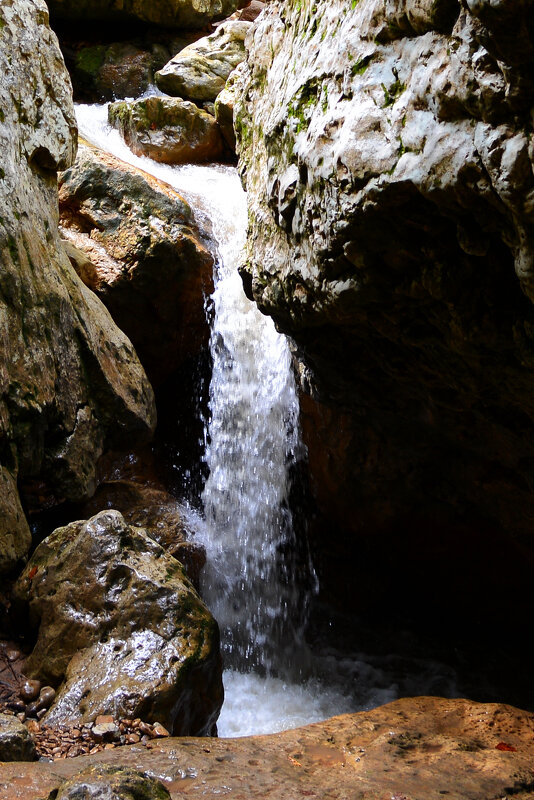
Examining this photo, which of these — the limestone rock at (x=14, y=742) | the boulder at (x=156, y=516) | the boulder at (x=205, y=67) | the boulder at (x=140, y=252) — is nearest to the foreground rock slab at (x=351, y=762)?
the limestone rock at (x=14, y=742)

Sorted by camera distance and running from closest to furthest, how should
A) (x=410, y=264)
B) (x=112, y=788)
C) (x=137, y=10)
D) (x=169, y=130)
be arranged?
(x=112, y=788) → (x=410, y=264) → (x=169, y=130) → (x=137, y=10)

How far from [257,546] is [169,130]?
7312 millimetres

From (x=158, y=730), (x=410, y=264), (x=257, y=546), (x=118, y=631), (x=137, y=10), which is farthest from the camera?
(x=137, y=10)

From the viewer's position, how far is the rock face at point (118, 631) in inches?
119

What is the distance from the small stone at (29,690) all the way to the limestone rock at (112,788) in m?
1.42

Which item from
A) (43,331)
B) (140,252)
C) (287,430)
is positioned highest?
(140,252)

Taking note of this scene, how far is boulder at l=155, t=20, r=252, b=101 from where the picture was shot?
11.1m

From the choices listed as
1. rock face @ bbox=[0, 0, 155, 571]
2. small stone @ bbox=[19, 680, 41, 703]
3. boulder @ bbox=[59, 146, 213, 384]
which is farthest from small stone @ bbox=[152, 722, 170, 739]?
boulder @ bbox=[59, 146, 213, 384]

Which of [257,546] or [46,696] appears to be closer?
[46,696]

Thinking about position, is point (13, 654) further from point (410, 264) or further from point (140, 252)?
point (140, 252)

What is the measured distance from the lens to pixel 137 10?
13.1 metres

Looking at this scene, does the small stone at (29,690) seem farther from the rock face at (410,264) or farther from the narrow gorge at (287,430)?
the rock face at (410,264)

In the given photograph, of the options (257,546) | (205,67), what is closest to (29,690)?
(257,546)

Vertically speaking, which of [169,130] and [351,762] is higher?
[169,130]
